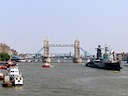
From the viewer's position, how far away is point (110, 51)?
101438mm

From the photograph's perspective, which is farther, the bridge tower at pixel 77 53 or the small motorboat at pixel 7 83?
the bridge tower at pixel 77 53

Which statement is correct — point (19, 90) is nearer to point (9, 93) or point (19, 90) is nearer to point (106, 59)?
point (9, 93)

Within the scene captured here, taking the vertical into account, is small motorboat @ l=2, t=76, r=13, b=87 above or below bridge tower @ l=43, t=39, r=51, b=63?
below

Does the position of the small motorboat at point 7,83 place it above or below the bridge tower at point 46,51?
below

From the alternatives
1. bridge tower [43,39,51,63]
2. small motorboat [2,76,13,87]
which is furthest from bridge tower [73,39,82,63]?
small motorboat [2,76,13,87]

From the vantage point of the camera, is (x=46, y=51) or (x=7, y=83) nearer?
(x=7, y=83)

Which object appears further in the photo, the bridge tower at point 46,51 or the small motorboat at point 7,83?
the bridge tower at point 46,51

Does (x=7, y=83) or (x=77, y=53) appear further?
(x=77, y=53)

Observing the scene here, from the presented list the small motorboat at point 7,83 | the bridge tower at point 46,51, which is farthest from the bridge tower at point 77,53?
the small motorboat at point 7,83

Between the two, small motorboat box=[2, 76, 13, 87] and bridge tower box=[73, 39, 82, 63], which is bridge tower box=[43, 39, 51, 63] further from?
small motorboat box=[2, 76, 13, 87]

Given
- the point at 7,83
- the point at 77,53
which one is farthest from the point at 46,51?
the point at 7,83

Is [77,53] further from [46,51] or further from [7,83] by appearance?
[7,83]

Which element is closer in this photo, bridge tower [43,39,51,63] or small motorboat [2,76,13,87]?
small motorboat [2,76,13,87]

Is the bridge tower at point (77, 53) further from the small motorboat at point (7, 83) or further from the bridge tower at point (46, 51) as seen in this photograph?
the small motorboat at point (7, 83)
